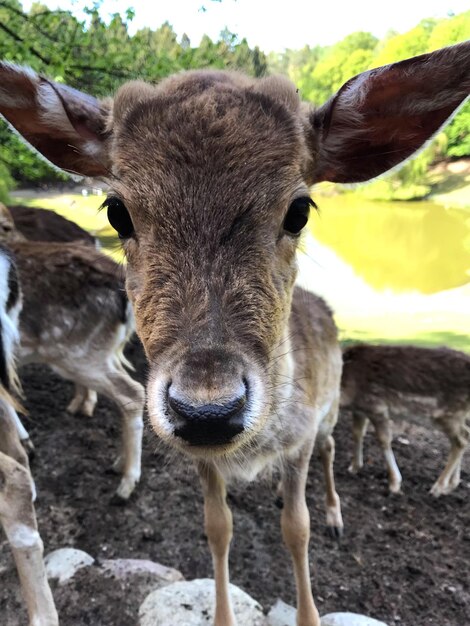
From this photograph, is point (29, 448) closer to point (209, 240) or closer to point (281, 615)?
point (281, 615)

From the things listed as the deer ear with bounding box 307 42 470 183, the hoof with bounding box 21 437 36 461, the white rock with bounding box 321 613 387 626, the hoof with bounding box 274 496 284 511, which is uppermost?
the deer ear with bounding box 307 42 470 183

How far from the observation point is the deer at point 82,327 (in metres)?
3.88

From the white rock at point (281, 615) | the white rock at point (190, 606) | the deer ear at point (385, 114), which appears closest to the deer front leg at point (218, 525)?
the white rock at point (190, 606)

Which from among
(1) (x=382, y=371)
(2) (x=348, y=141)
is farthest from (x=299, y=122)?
(1) (x=382, y=371)

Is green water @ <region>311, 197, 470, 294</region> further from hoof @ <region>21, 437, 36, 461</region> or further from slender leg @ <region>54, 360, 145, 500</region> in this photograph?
hoof @ <region>21, 437, 36, 461</region>

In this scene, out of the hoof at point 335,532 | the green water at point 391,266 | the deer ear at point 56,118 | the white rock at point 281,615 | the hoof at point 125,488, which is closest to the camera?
the deer ear at point 56,118

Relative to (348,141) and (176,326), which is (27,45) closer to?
(348,141)

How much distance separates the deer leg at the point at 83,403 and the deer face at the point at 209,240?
130 inches

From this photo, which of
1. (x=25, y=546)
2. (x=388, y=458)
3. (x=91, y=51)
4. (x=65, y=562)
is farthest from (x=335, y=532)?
(x=91, y=51)

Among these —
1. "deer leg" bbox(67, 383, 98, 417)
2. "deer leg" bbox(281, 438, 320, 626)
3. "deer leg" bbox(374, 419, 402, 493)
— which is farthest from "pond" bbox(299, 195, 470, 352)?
"deer leg" bbox(281, 438, 320, 626)

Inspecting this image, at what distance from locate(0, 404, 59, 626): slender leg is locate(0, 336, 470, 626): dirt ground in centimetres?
24

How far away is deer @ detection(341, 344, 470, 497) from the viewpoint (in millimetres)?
4270

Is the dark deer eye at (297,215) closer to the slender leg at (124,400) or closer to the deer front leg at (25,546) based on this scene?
the deer front leg at (25,546)

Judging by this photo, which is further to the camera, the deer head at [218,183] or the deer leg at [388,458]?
the deer leg at [388,458]
